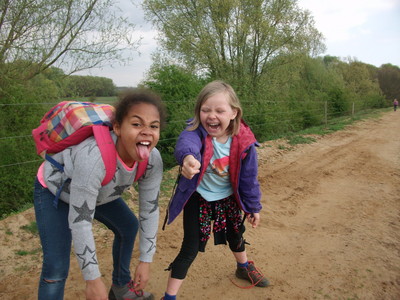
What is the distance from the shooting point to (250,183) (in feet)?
7.20

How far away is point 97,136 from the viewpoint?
5.14 feet

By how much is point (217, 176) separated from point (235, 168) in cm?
15

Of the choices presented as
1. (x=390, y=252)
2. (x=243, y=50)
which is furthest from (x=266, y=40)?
(x=390, y=252)

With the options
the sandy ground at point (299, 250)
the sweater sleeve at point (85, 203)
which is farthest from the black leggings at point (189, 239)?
the sweater sleeve at point (85, 203)

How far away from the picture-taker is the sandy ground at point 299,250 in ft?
8.72

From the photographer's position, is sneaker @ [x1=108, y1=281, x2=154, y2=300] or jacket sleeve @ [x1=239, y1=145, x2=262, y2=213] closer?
jacket sleeve @ [x1=239, y1=145, x2=262, y2=213]

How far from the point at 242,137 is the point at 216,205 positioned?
1.78 ft

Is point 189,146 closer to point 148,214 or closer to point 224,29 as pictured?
point 148,214

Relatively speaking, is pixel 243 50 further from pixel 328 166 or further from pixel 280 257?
pixel 280 257

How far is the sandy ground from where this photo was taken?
8.72 ft

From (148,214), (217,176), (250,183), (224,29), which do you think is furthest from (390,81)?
(148,214)

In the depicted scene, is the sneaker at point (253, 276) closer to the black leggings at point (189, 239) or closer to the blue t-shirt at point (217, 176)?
the black leggings at point (189, 239)

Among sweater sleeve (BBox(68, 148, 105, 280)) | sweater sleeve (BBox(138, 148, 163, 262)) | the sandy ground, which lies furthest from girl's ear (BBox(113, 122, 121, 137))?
the sandy ground

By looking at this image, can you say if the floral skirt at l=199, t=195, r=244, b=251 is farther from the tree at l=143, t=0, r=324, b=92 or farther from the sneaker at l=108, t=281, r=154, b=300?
the tree at l=143, t=0, r=324, b=92
